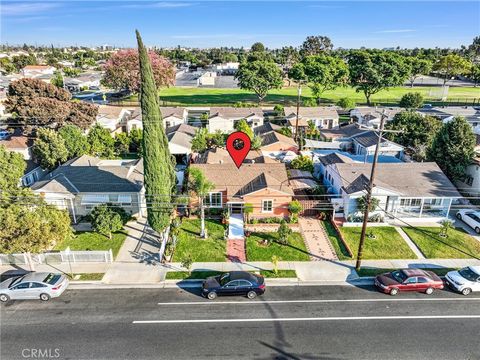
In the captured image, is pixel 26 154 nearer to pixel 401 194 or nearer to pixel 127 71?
pixel 401 194

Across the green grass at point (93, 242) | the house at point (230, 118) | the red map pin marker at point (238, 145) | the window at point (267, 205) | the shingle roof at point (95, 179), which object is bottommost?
the green grass at point (93, 242)

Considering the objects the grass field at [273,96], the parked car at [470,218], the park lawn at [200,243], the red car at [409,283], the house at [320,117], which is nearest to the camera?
the red car at [409,283]

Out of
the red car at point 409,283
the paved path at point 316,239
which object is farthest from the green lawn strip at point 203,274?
the red car at point 409,283

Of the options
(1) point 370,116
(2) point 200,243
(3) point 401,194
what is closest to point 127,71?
(1) point 370,116

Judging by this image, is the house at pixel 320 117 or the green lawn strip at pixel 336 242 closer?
the green lawn strip at pixel 336 242

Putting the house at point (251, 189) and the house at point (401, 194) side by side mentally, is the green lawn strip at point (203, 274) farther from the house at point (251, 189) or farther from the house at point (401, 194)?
the house at point (401, 194)

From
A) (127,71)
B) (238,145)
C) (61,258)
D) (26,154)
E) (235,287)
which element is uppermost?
(127,71)
